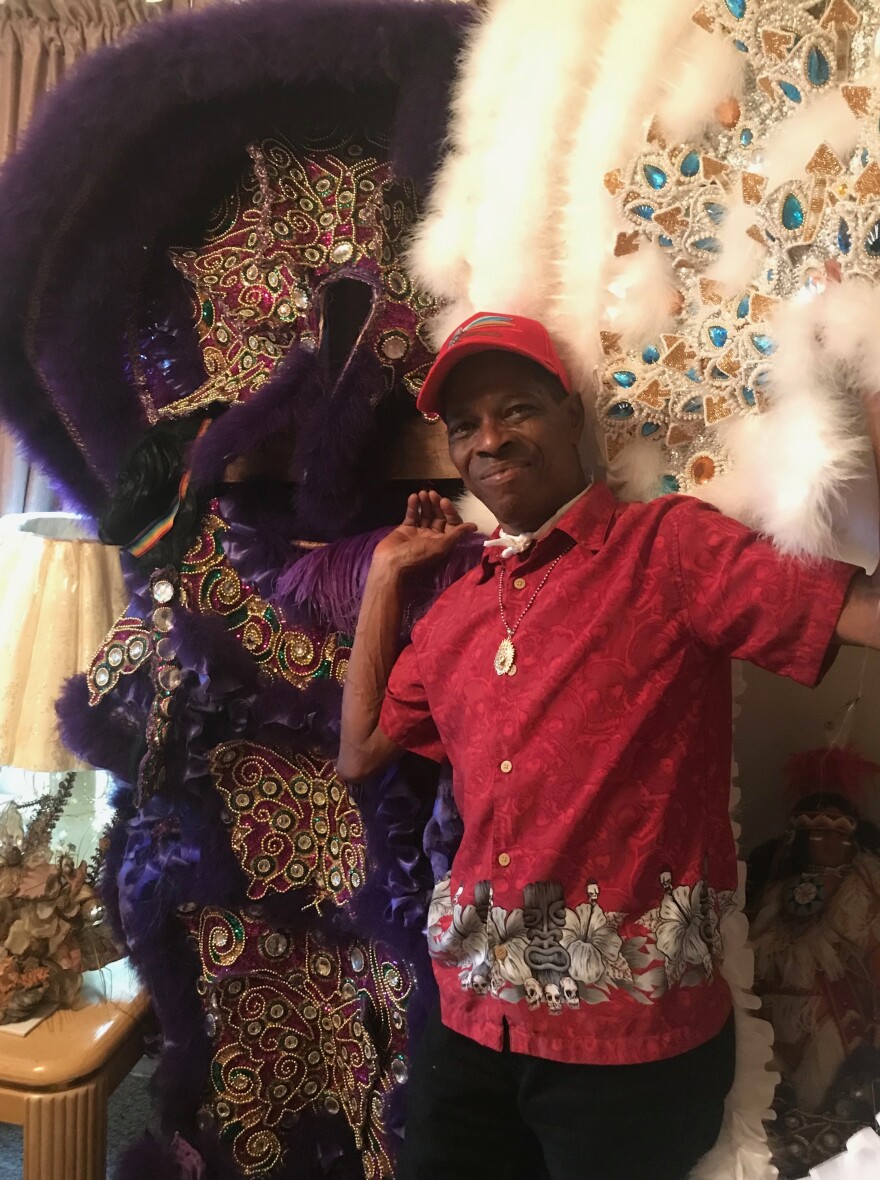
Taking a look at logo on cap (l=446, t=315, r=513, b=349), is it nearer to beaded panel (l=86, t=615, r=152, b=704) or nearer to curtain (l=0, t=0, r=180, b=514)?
beaded panel (l=86, t=615, r=152, b=704)

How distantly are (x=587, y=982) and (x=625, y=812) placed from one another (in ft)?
0.49

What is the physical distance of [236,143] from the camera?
0.96 metres

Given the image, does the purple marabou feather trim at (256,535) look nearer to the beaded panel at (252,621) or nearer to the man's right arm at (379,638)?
the beaded panel at (252,621)

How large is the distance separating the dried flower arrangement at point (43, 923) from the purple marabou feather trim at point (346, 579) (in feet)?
2.04

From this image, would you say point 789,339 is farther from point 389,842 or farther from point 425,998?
point 425,998

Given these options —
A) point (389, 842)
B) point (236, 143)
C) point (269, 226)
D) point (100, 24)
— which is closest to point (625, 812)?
point (389, 842)

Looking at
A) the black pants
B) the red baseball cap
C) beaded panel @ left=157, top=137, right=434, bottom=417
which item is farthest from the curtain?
the black pants

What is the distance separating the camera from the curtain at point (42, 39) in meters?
1.45

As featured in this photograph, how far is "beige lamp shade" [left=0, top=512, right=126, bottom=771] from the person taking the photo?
3.80ft

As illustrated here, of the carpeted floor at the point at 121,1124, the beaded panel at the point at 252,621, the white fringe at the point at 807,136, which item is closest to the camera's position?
the white fringe at the point at 807,136

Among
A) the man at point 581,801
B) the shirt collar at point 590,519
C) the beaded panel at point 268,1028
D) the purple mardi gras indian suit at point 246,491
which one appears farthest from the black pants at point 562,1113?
the shirt collar at point 590,519

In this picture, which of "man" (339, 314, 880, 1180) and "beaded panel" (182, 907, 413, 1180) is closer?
"man" (339, 314, 880, 1180)

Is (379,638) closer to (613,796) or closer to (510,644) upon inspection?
(510,644)

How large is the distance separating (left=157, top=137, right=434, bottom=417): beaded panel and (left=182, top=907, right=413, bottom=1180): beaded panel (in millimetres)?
695
